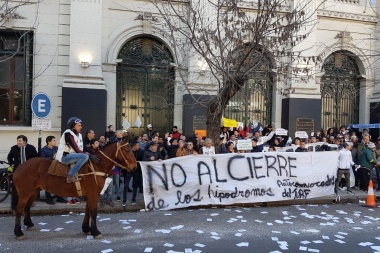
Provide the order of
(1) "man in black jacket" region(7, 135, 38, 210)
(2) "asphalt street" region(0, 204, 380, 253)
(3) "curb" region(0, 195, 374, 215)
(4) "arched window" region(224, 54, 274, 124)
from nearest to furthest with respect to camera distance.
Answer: (2) "asphalt street" region(0, 204, 380, 253) → (3) "curb" region(0, 195, 374, 215) → (1) "man in black jacket" region(7, 135, 38, 210) → (4) "arched window" region(224, 54, 274, 124)

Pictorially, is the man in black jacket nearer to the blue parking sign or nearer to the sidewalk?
the sidewalk

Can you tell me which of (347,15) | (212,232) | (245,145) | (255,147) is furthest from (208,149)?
(347,15)

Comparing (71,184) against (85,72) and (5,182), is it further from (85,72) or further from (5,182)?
(85,72)

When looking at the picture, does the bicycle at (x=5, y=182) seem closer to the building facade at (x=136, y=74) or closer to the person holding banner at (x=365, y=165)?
the building facade at (x=136, y=74)

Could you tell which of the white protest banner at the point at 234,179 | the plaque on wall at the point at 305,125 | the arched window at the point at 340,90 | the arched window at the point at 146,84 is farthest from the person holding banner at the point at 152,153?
the arched window at the point at 340,90

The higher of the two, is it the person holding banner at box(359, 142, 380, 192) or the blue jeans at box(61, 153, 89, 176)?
the blue jeans at box(61, 153, 89, 176)

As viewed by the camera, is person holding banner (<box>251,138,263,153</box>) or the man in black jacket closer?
the man in black jacket

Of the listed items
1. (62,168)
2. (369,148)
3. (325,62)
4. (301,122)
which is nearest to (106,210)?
(62,168)

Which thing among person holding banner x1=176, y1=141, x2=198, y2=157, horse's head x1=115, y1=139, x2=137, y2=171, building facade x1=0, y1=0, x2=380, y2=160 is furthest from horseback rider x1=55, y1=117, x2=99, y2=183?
building facade x1=0, y1=0, x2=380, y2=160

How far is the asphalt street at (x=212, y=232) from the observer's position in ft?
23.3

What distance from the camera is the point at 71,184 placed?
26.1ft

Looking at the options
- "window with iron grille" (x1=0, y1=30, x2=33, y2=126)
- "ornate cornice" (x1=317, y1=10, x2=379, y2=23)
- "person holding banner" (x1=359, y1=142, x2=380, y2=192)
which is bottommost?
"person holding banner" (x1=359, y1=142, x2=380, y2=192)

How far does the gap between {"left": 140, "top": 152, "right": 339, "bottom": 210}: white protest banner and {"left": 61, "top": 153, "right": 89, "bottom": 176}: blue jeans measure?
9.29 ft

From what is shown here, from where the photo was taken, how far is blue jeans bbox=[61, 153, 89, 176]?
7809mm
